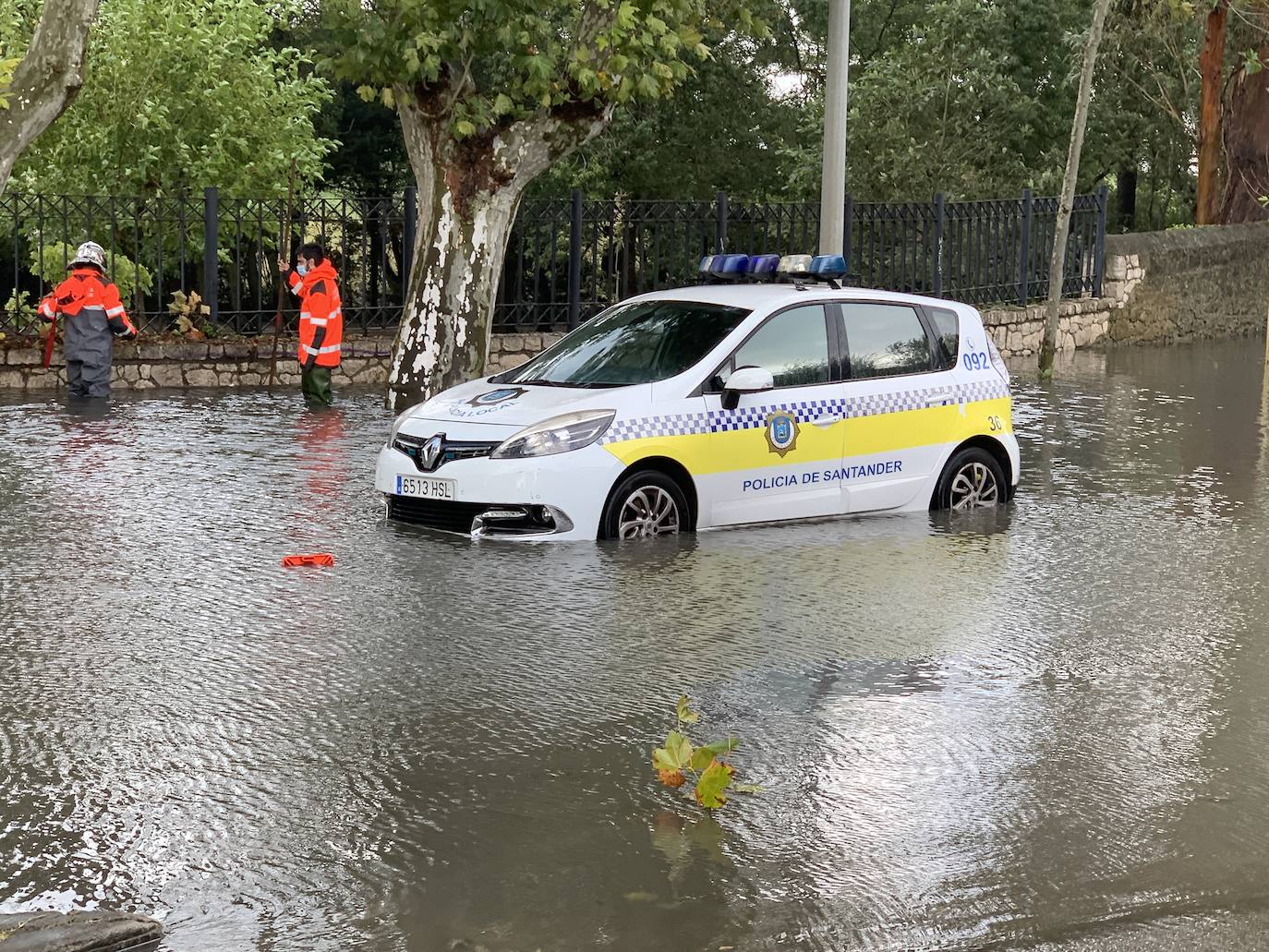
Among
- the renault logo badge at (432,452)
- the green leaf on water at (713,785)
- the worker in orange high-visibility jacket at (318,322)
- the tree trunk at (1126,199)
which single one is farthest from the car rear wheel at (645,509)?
the tree trunk at (1126,199)

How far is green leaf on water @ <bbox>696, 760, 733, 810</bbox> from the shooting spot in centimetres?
579

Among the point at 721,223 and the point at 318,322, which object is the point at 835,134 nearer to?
the point at 318,322

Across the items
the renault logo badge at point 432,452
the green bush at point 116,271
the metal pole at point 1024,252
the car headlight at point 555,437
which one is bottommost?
the renault logo badge at point 432,452

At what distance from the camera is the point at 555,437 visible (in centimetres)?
1052

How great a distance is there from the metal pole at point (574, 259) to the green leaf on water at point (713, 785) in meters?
16.4

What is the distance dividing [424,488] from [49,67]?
11.9 feet

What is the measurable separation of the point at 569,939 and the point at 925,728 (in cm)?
238

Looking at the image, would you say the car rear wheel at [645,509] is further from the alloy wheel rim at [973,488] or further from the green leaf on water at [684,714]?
the green leaf on water at [684,714]

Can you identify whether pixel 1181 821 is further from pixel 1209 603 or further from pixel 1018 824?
pixel 1209 603

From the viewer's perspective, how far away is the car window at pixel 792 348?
36.8 ft

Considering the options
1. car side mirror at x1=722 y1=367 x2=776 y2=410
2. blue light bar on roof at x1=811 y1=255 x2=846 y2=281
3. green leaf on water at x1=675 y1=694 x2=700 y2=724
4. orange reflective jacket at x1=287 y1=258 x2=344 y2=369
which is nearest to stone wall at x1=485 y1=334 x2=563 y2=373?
orange reflective jacket at x1=287 y1=258 x2=344 y2=369

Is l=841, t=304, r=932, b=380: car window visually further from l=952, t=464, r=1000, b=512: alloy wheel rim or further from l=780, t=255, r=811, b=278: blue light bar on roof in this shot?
l=952, t=464, r=1000, b=512: alloy wheel rim

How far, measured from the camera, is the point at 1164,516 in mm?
11883

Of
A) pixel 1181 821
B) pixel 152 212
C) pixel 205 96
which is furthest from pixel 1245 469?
pixel 205 96
